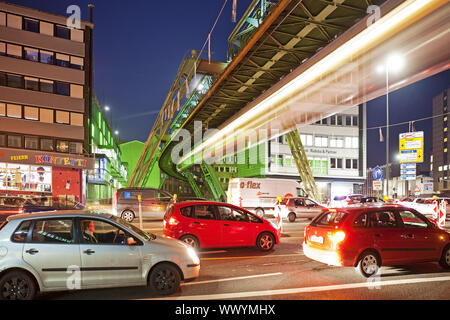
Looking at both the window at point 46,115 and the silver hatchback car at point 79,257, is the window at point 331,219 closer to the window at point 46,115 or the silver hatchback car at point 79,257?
the silver hatchback car at point 79,257

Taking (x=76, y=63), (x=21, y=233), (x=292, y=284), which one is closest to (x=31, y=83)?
(x=76, y=63)

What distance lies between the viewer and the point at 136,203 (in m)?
19.8

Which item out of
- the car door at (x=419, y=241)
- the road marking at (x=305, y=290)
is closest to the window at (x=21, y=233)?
the road marking at (x=305, y=290)

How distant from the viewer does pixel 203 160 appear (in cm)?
4616

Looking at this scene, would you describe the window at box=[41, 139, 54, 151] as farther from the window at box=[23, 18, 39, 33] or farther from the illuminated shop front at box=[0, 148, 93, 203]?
the window at box=[23, 18, 39, 33]

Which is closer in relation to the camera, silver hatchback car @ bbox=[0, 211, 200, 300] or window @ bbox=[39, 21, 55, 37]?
silver hatchback car @ bbox=[0, 211, 200, 300]

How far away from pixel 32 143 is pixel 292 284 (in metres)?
30.4

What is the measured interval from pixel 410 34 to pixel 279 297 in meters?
10.1

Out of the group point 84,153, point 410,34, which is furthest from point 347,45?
point 84,153

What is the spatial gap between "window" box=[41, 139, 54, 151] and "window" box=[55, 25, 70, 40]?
32.5ft

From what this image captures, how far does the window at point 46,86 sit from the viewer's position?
102 feet

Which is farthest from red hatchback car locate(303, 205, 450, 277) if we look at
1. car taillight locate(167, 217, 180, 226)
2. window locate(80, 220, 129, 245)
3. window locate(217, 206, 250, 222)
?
window locate(80, 220, 129, 245)

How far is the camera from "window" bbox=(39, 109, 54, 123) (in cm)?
3088

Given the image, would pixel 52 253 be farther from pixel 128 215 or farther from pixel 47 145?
pixel 47 145
